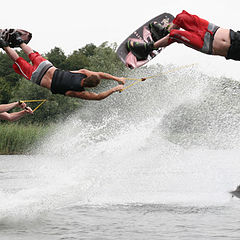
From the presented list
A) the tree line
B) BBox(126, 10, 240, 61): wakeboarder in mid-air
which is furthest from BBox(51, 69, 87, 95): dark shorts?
the tree line

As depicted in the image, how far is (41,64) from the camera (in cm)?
696

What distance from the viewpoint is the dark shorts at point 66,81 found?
680cm

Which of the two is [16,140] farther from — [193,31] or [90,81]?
[193,31]

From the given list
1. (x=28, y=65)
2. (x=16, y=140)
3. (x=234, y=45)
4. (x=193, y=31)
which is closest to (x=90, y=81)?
(x=28, y=65)

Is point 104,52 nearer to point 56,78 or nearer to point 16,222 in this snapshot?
point 16,222

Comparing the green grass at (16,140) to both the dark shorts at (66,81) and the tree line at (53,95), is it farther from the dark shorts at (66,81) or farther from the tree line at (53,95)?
the dark shorts at (66,81)

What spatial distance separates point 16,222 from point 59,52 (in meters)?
63.4

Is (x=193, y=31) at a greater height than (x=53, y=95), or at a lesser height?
greater

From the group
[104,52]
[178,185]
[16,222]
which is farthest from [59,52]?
[16,222]

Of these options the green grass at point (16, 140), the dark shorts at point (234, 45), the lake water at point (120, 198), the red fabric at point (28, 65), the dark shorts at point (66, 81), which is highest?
the dark shorts at point (234, 45)

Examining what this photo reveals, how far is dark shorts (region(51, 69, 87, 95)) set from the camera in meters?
6.80

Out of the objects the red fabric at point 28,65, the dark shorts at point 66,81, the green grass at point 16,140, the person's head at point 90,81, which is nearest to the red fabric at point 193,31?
the person's head at point 90,81

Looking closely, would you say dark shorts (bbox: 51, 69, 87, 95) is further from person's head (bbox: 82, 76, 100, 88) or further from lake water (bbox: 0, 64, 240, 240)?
lake water (bbox: 0, 64, 240, 240)

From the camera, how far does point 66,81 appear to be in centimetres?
682
